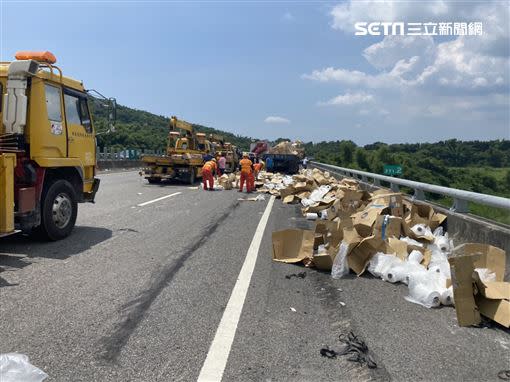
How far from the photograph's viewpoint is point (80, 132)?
8.27 metres

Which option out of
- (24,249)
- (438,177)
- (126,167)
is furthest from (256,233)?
(126,167)

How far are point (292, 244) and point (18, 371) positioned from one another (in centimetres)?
410

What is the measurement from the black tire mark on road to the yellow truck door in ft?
9.22

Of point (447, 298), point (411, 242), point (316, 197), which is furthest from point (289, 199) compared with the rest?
point (447, 298)

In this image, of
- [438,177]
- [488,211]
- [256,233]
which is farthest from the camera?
[438,177]

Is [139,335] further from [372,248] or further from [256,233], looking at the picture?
[256,233]

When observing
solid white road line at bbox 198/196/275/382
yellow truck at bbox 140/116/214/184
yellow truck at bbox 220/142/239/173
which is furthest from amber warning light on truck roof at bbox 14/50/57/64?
yellow truck at bbox 220/142/239/173

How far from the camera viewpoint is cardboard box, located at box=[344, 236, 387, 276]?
19.0 ft

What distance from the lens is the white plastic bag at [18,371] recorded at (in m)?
2.98

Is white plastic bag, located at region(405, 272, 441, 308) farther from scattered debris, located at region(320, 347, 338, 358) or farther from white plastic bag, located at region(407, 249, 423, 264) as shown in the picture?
scattered debris, located at region(320, 347, 338, 358)

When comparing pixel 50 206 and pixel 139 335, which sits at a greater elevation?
pixel 50 206

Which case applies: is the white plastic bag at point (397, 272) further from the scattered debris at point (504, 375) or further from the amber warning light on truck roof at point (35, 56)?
the amber warning light on truck roof at point (35, 56)

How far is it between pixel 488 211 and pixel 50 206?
28.6ft

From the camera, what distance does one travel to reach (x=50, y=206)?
729 cm
